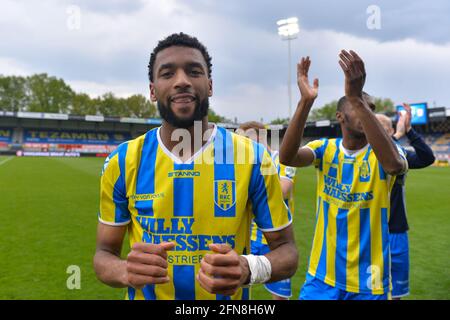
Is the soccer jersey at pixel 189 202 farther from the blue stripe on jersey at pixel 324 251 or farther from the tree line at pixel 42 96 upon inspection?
the tree line at pixel 42 96

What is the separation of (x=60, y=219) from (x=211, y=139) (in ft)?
23.8

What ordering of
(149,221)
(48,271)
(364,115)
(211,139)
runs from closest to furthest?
1. (149,221)
2. (211,139)
3. (364,115)
4. (48,271)

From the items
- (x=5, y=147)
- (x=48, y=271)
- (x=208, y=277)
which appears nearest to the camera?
(x=208, y=277)

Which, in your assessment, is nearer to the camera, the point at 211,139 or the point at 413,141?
the point at 211,139

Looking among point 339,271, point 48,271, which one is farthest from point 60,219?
point 339,271

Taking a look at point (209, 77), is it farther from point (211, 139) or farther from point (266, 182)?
point (266, 182)

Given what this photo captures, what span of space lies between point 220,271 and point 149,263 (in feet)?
0.91

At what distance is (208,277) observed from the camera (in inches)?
51.8

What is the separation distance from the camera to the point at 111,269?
1643 mm

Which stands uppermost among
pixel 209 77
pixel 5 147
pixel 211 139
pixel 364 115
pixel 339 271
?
pixel 5 147

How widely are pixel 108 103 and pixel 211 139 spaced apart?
224ft

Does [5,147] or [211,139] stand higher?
[5,147]

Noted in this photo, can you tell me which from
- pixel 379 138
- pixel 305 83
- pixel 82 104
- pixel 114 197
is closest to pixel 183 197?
pixel 114 197

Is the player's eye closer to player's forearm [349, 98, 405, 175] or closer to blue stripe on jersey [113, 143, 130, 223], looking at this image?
blue stripe on jersey [113, 143, 130, 223]
